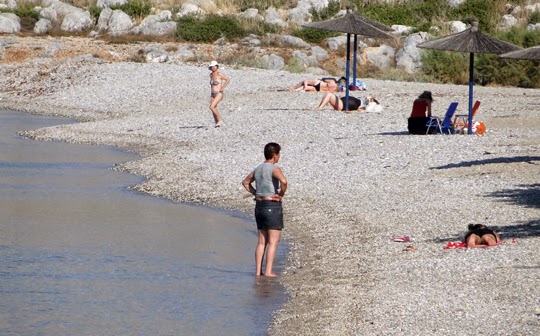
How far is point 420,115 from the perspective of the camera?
20328 millimetres

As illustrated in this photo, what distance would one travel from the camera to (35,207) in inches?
651

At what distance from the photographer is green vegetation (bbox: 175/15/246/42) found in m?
43.6

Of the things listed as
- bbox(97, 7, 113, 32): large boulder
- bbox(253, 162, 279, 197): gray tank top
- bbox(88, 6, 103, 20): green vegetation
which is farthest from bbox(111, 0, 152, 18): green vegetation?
bbox(253, 162, 279, 197): gray tank top

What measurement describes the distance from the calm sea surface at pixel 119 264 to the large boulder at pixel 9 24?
25.5 metres

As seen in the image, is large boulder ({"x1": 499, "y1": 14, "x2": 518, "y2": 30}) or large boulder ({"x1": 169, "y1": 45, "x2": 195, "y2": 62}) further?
large boulder ({"x1": 499, "y1": 14, "x2": 518, "y2": 30})

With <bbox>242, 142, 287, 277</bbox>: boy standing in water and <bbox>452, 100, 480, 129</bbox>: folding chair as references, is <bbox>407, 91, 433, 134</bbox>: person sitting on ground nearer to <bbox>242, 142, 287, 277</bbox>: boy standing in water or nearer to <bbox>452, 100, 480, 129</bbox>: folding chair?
<bbox>452, 100, 480, 129</bbox>: folding chair

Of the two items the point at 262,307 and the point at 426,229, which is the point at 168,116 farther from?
the point at 262,307

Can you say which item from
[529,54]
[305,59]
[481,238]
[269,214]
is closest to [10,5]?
[305,59]

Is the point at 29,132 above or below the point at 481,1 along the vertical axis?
below

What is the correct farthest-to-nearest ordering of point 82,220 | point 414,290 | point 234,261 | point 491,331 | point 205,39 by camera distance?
point 205,39, point 82,220, point 234,261, point 414,290, point 491,331

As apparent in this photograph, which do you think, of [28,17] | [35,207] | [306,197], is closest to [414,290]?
[306,197]

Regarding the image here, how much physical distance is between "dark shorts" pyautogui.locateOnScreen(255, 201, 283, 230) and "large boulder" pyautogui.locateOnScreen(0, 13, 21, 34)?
114 feet

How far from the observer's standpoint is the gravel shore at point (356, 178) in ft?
31.4

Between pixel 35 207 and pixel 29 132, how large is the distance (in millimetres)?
9962
